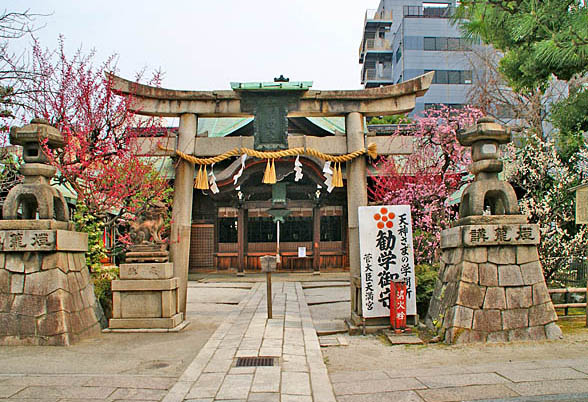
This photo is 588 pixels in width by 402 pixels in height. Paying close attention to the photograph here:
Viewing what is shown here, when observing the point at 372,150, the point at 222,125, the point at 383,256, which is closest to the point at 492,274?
the point at 383,256

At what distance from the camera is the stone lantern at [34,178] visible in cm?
737

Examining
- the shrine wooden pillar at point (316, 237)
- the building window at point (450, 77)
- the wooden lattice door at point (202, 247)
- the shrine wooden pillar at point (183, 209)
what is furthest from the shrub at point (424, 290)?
the building window at point (450, 77)

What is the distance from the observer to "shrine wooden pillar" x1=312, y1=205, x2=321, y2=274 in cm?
2052

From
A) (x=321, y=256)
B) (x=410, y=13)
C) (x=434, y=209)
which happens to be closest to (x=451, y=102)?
(x=410, y=13)

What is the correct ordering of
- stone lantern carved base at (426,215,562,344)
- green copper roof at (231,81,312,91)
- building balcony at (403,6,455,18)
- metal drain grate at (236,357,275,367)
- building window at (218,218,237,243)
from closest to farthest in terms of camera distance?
metal drain grate at (236,357,275,367), stone lantern carved base at (426,215,562,344), green copper roof at (231,81,312,91), building window at (218,218,237,243), building balcony at (403,6,455,18)

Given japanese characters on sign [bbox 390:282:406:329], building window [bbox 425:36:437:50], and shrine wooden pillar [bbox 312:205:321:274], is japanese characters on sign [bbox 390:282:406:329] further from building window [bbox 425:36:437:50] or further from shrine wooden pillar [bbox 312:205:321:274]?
building window [bbox 425:36:437:50]

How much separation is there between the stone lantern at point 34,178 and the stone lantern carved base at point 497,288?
21.8ft

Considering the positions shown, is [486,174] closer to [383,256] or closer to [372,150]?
[383,256]

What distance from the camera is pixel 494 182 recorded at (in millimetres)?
7402

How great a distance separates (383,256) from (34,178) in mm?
6116

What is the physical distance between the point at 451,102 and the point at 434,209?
3124cm

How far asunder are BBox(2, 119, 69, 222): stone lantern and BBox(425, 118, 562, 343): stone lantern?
665 cm

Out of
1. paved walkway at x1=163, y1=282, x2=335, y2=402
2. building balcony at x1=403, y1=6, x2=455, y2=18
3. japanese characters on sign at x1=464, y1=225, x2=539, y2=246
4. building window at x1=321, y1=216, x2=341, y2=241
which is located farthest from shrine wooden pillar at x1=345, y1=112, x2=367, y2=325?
building balcony at x1=403, y1=6, x2=455, y2=18

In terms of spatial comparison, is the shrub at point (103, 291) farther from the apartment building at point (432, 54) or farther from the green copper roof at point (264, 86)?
the apartment building at point (432, 54)
